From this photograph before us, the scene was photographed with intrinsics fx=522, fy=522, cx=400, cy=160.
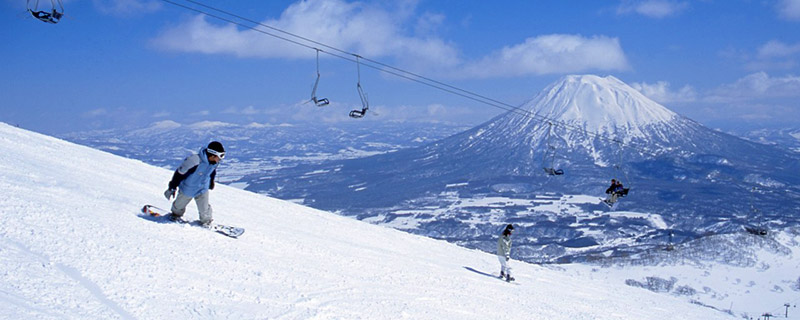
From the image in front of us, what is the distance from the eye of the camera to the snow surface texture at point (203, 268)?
7.27m

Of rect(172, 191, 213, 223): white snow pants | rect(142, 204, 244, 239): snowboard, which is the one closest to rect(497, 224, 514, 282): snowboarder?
rect(142, 204, 244, 239): snowboard

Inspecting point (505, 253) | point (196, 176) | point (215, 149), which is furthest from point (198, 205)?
point (505, 253)

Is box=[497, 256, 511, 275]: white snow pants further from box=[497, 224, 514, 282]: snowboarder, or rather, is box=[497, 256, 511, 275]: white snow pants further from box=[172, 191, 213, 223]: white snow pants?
box=[172, 191, 213, 223]: white snow pants

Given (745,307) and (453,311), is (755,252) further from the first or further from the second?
(453,311)

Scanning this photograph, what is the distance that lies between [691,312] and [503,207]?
179400 millimetres

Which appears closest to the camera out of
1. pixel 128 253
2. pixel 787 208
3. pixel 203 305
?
pixel 203 305

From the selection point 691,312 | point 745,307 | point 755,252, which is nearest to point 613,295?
point 691,312

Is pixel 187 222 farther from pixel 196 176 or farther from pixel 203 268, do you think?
pixel 203 268

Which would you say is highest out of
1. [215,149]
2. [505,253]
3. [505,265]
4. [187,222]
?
[215,149]

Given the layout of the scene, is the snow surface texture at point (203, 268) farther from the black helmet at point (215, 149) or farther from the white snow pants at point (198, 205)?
the black helmet at point (215, 149)

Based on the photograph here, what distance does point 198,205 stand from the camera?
37.3 feet

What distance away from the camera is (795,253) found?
94.9 m

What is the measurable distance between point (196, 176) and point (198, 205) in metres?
0.90

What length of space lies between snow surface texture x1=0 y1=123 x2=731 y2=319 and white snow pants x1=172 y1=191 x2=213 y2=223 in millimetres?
419
